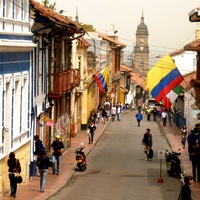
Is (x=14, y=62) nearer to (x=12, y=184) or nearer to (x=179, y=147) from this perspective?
(x=12, y=184)

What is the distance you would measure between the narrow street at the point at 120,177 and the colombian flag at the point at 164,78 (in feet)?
10.7

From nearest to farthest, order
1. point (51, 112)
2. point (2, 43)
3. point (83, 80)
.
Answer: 1. point (2, 43)
2. point (51, 112)
3. point (83, 80)

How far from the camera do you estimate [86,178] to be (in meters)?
Answer: 30.4

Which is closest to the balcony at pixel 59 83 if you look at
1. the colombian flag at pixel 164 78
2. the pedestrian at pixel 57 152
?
the colombian flag at pixel 164 78

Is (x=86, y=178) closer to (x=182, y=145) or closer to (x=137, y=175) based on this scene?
(x=137, y=175)

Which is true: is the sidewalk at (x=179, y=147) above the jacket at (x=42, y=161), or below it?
below

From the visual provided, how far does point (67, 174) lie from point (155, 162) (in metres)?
7.05

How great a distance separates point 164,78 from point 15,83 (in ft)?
56.3

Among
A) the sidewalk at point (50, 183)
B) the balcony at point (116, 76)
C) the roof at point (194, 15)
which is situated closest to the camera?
the sidewalk at point (50, 183)

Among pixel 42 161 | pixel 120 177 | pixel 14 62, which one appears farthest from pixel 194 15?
pixel 42 161

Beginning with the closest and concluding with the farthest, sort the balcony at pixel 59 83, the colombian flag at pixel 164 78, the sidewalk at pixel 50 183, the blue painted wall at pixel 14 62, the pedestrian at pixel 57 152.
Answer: the blue painted wall at pixel 14 62, the sidewalk at pixel 50 183, the pedestrian at pixel 57 152, the balcony at pixel 59 83, the colombian flag at pixel 164 78

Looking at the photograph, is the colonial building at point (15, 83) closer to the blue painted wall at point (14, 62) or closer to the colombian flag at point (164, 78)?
the blue painted wall at point (14, 62)

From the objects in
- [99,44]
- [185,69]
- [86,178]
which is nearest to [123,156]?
[86,178]

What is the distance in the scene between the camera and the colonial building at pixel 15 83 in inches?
924
